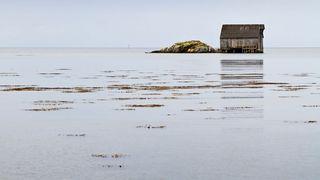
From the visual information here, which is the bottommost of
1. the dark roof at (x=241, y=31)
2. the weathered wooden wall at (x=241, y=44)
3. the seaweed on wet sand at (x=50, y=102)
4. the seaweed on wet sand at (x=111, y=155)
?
the seaweed on wet sand at (x=111, y=155)

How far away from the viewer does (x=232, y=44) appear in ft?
581

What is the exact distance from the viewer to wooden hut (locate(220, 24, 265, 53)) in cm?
17100

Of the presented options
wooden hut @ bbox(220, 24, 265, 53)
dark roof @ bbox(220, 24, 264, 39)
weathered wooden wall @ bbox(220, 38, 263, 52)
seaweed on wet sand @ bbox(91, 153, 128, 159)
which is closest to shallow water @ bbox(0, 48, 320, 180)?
seaweed on wet sand @ bbox(91, 153, 128, 159)

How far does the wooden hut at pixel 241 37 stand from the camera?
171 metres

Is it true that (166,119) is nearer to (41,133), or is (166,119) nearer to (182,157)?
(41,133)

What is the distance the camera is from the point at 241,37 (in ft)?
567

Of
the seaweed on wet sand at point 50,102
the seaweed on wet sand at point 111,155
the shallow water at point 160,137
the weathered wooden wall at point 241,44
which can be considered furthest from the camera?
the weathered wooden wall at point 241,44

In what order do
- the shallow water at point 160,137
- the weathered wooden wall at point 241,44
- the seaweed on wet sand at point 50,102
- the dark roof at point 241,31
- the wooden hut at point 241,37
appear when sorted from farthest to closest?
the weathered wooden wall at point 241,44
the wooden hut at point 241,37
the dark roof at point 241,31
the seaweed on wet sand at point 50,102
the shallow water at point 160,137

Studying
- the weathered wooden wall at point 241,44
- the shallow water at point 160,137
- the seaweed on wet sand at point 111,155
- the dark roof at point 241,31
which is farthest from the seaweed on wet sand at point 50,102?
the weathered wooden wall at point 241,44

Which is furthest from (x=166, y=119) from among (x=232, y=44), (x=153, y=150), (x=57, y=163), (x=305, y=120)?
(x=232, y=44)

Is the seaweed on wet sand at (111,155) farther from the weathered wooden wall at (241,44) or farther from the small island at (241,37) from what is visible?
the weathered wooden wall at (241,44)

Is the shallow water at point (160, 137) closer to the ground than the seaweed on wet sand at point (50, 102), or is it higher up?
closer to the ground

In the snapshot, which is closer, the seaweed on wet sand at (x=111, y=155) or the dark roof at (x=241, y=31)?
the seaweed on wet sand at (x=111, y=155)

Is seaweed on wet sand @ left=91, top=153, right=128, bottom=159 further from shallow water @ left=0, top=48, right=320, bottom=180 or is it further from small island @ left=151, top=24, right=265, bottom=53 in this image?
small island @ left=151, top=24, right=265, bottom=53
